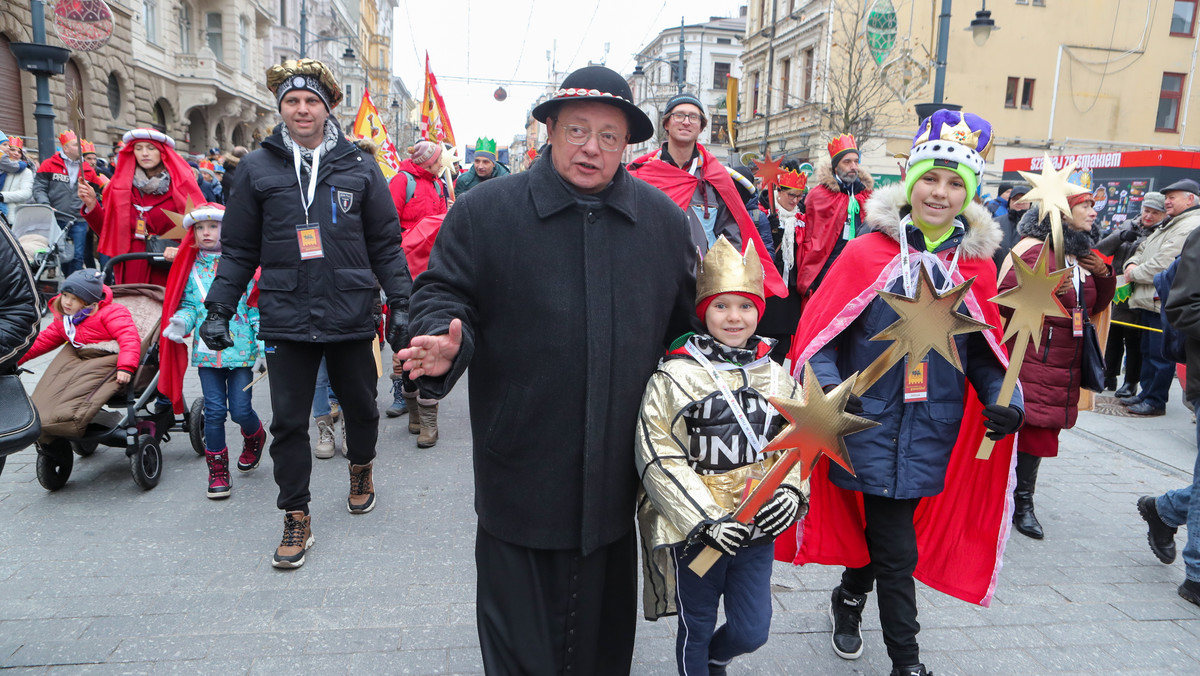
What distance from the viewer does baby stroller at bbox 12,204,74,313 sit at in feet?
31.5

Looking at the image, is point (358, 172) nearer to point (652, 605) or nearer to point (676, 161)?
point (676, 161)

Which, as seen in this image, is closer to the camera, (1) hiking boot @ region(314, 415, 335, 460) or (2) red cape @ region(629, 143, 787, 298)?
(2) red cape @ region(629, 143, 787, 298)

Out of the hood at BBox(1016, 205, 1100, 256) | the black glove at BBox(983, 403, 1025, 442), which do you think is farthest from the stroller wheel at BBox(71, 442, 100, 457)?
the hood at BBox(1016, 205, 1100, 256)

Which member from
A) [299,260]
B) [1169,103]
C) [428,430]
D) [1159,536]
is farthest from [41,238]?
[1169,103]

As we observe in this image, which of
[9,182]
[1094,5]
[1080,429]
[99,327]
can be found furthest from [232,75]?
[1094,5]

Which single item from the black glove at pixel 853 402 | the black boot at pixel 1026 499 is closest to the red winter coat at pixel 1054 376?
the black boot at pixel 1026 499

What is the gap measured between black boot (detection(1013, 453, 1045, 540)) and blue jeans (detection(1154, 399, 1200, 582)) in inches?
24.0

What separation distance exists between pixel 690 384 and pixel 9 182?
11391 mm

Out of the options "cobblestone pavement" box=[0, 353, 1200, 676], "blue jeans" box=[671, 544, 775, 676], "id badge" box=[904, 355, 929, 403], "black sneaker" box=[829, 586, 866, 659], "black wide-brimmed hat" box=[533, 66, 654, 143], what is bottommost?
"cobblestone pavement" box=[0, 353, 1200, 676]

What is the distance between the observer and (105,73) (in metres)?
21.5

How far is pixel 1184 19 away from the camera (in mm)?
32062

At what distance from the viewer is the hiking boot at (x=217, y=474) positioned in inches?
182

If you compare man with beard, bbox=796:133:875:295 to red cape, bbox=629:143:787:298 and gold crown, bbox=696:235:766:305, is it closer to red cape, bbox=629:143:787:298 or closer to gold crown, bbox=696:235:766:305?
red cape, bbox=629:143:787:298

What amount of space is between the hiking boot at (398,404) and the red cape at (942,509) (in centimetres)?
422
